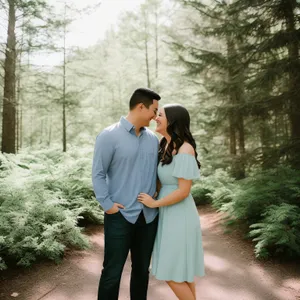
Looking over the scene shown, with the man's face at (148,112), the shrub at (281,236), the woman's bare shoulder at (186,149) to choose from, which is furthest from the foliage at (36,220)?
the shrub at (281,236)

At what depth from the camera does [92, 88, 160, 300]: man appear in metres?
2.62

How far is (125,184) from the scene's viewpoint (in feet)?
8.80

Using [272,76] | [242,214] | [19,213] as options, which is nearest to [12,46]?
[19,213]

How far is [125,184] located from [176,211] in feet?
1.86

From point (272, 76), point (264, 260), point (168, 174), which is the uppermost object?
point (272, 76)

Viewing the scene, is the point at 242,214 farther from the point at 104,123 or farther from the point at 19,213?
the point at 104,123

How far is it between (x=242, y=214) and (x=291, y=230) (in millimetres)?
1333

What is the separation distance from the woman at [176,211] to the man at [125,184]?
128mm

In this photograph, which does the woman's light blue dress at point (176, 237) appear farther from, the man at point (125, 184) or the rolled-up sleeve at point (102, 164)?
the rolled-up sleeve at point (102, 164)

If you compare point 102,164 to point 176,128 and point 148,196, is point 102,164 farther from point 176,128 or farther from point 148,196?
point 176,128

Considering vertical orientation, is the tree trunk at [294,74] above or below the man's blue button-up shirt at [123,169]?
above

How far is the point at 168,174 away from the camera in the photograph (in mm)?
2715

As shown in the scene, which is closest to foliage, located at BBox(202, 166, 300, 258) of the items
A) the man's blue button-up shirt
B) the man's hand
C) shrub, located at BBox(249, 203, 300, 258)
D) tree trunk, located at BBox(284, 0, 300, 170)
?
shrub, located at BBox(249, 203, 300, 258)

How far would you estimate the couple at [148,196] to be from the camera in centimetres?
262
